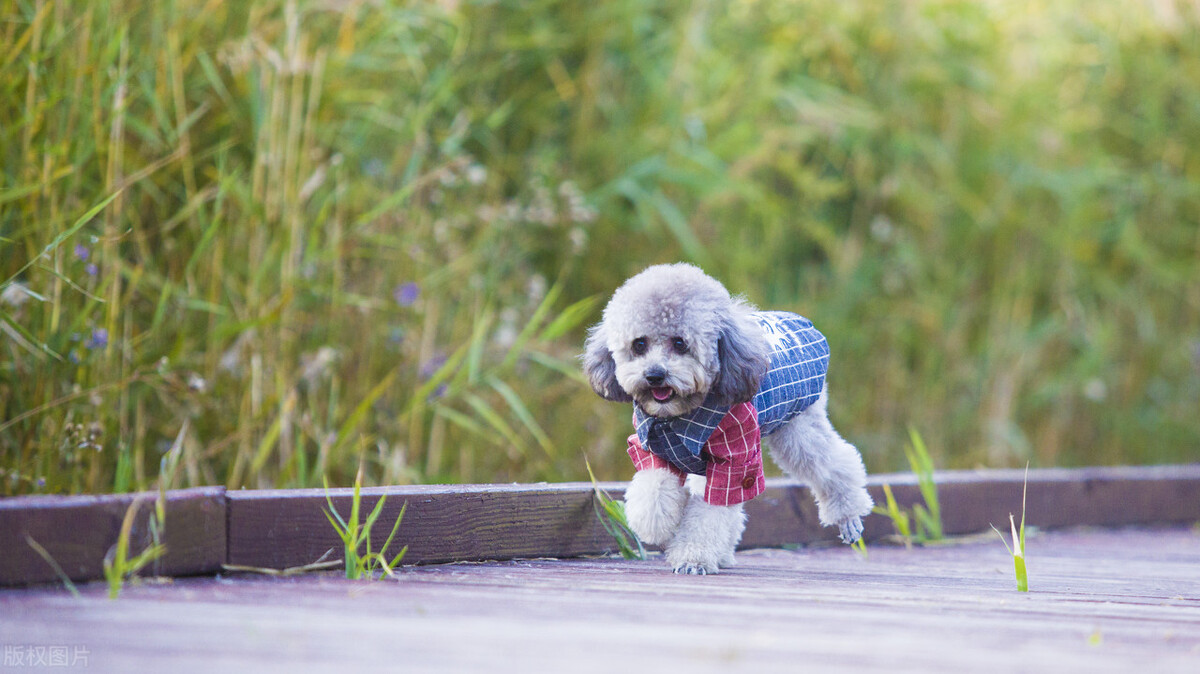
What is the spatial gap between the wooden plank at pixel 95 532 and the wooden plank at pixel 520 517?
5cm

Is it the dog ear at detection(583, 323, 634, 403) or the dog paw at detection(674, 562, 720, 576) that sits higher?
the dog ear at detection(583, 323, 634, 403)

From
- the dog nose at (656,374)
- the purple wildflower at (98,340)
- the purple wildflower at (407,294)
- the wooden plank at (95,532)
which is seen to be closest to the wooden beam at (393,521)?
the wooden plank at (95,532)

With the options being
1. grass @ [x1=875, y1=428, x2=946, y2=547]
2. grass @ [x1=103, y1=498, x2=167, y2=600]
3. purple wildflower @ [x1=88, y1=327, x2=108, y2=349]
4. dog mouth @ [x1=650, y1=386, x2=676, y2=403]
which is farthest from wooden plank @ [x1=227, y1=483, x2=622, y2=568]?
grass @ [x1=875, y1=428, x2=946, y2=547]

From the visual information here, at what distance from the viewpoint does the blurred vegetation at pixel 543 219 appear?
2656 millimetres

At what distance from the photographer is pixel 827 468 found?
2541mm

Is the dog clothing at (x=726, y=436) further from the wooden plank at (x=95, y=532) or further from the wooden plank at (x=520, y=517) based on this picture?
the wooden plank at (x=95, y=532)

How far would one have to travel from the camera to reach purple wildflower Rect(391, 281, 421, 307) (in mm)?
3176

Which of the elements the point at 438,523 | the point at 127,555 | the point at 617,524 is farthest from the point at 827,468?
the point at 127,555

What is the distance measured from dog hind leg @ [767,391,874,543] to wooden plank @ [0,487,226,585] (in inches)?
46.6

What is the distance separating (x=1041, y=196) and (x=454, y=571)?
379 cm

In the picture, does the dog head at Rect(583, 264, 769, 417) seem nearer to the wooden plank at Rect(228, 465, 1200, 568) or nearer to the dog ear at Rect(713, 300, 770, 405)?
the dog ear at Rect(713, 300, 770, 405)

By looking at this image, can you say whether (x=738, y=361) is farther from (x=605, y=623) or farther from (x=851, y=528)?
(x=605, y=623)

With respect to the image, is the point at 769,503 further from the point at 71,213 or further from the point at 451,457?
the point at 71,213

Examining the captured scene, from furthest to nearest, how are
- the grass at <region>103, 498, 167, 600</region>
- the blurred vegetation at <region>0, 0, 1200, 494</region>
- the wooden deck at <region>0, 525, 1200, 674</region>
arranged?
1. the blurred vegetation at <region>0, 0, 1200, 494</region>
2. the grass at <region>103, 498, 167, 600</region>
3. the wooden deck at <region>0, 525, 1200, 674</region>
